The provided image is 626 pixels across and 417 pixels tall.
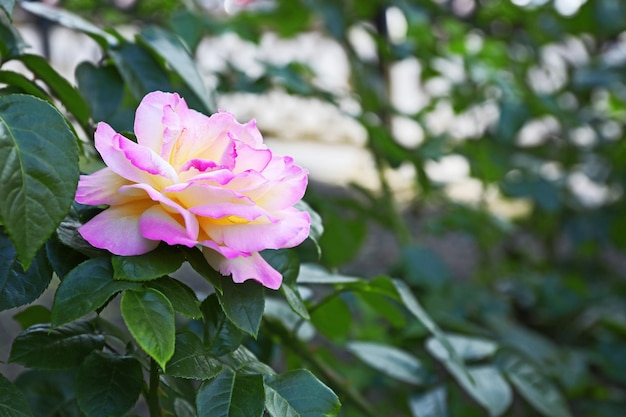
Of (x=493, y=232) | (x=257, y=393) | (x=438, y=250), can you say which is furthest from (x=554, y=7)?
(x=257, y=393)

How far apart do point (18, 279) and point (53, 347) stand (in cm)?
5

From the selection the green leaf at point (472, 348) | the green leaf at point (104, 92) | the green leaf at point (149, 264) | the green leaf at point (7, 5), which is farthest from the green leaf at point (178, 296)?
the green leaf at point (472, 348)

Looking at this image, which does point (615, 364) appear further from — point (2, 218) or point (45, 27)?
point (45, 27)

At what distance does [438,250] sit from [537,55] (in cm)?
92

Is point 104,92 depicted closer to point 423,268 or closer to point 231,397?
point 231,397

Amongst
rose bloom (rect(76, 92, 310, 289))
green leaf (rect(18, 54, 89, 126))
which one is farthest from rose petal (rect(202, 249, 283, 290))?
green leaf (rect(18, 54, 89, 126))

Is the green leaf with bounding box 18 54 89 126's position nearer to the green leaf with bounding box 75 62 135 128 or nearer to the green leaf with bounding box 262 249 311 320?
the green leaf with bounding box 75 62 135 128

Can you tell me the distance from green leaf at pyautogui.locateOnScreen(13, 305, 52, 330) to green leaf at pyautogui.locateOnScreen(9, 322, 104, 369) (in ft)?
0.34

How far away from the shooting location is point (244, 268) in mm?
356

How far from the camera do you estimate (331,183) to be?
105 inches

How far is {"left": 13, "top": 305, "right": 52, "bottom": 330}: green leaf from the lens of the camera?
0.50 meters

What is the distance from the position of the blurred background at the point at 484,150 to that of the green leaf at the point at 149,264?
483 millimetres

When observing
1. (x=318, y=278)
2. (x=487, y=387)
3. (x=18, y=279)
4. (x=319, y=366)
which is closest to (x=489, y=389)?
(x=487, y=387)

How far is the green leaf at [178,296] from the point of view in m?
0.34
